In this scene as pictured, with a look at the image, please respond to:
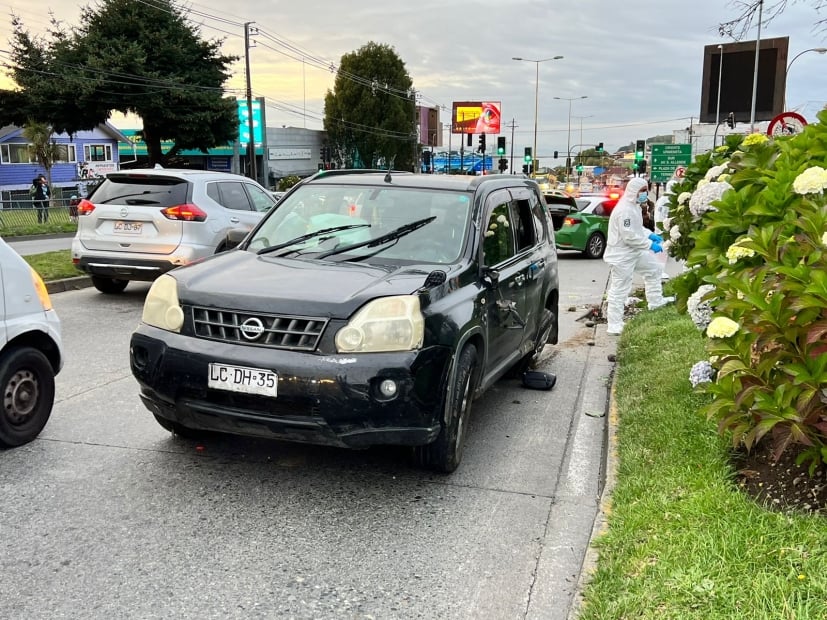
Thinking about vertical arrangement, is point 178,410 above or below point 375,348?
below

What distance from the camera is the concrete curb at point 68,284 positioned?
11.4 m

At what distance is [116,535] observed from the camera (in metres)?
3.77

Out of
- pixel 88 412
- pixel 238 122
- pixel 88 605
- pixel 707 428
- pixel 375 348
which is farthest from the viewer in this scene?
pixel 238 122

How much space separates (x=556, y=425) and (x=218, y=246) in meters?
6.38

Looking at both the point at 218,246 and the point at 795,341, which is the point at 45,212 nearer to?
the point at 218,246

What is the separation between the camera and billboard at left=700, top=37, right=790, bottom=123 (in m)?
43.4

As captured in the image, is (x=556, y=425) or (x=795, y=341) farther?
(x=556, y=425)

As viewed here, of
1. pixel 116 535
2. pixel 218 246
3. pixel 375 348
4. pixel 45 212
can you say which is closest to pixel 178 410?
pixel 116 535

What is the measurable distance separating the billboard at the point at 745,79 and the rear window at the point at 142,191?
40.0 metres

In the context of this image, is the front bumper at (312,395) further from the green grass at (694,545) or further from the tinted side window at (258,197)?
the tinted side window at (258,197)

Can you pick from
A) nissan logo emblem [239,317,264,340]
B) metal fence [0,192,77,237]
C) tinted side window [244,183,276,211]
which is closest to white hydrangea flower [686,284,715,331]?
nissan logo emblem [239,317,264,340]

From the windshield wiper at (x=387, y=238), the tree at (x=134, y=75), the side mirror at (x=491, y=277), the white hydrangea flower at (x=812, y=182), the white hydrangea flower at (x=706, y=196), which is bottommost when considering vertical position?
the side mirror at (x=491, y=277)

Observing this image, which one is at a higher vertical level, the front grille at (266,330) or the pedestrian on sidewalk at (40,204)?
the front grille at (266,330)

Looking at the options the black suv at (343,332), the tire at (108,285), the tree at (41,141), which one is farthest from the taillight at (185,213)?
the tree at (41,141)
